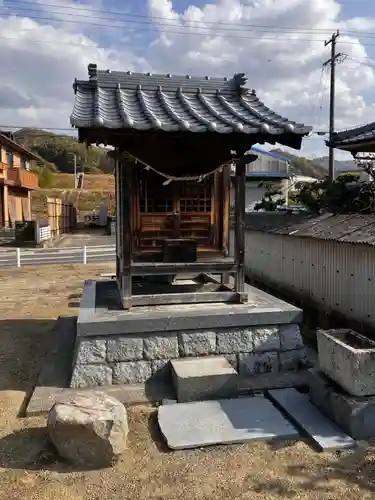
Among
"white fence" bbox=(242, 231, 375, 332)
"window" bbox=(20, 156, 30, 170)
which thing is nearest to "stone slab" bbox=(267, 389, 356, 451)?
"white fence" bbox=(242, 231, 375, 332)

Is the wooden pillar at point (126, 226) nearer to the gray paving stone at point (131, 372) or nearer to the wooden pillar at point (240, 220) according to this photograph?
the gray paving stone at point (131, 372)

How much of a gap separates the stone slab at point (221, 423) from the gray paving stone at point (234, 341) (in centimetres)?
88

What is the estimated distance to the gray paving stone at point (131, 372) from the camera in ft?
19.6

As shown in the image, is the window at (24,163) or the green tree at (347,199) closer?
the green tree at (347,199)

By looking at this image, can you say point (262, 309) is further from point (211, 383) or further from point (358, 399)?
point (358, 399)

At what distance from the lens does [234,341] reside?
630 centimetres

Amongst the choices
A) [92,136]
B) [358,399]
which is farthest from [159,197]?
[358,399]

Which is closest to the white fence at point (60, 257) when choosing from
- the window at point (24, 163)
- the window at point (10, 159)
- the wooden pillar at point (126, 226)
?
the wooden pillar at point (126, 226)

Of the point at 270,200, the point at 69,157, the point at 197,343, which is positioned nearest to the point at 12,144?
the point at 270,200

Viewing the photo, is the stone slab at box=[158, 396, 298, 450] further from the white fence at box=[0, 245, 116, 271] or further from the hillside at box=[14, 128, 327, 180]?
the hillside at box=[14, 128, 327, 180]

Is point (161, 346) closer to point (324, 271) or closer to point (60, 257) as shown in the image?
point (324, 271)

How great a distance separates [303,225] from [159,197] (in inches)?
181

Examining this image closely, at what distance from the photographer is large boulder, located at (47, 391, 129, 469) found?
409 cm

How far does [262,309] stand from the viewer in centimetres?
644
